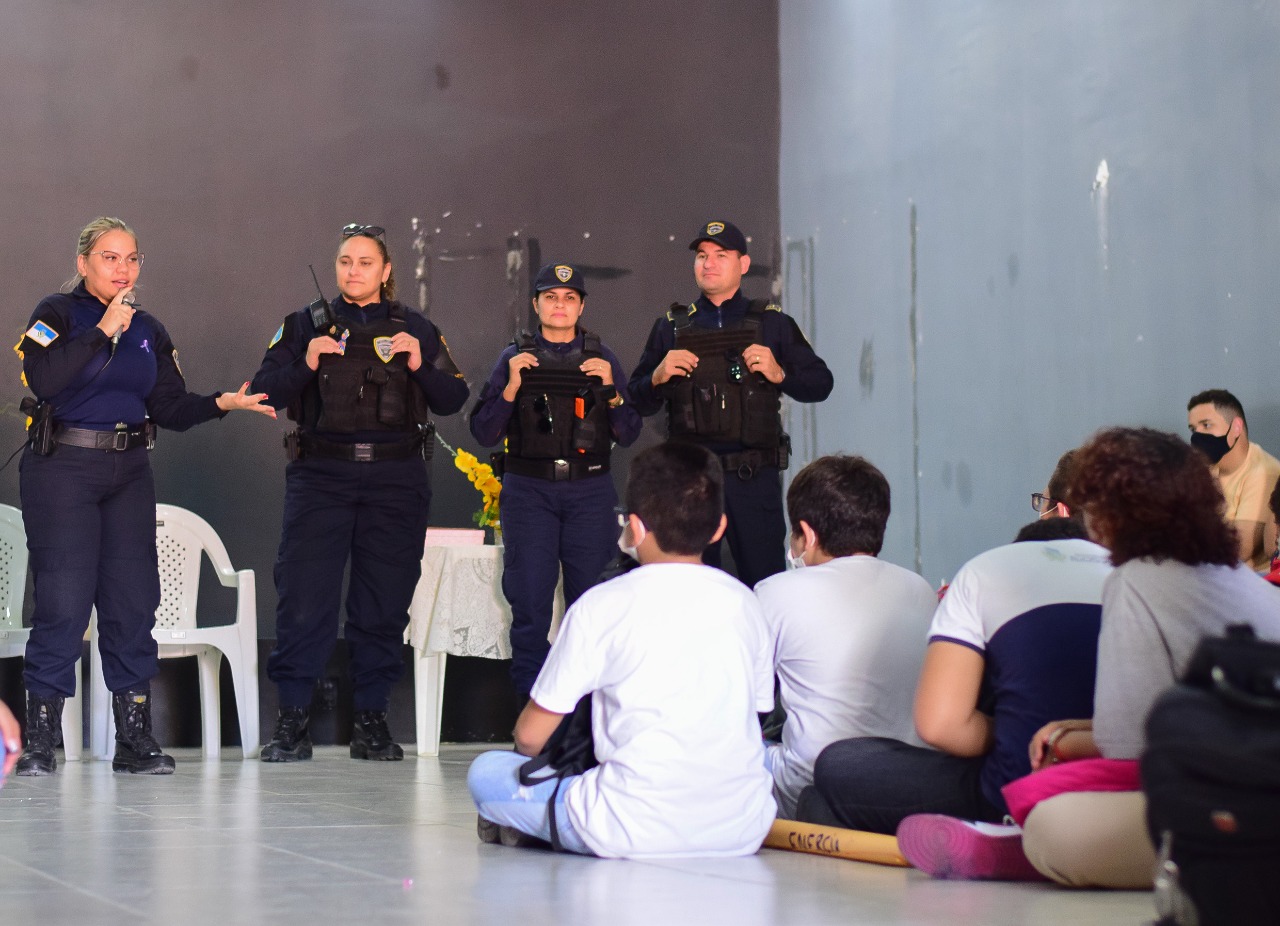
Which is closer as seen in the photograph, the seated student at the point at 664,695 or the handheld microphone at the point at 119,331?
the seated student at the point at 664,695

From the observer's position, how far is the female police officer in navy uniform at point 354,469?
4.94 meters

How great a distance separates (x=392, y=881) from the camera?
231cm

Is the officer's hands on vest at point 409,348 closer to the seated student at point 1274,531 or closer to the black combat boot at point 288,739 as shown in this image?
the black combat boot at point 288,739

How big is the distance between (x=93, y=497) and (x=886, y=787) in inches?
107

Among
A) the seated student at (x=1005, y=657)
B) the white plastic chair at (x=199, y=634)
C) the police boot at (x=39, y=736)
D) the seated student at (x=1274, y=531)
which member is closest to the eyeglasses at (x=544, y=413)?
the white plastic chair at (x=199, y=634)

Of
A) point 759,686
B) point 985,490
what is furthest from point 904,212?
point 759,686

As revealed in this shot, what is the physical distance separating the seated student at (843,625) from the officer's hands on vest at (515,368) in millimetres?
2058

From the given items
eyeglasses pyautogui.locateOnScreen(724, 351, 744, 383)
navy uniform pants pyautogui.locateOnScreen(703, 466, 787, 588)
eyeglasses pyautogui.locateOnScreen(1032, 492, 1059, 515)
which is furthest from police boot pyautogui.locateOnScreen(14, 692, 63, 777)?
eyeglasses pyautogui.locateOnScreen(1032, 492, 1059, 515)

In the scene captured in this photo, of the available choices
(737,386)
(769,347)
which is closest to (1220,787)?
(737,386)

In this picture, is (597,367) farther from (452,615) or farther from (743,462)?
(452,615)

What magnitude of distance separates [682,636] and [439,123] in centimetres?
433

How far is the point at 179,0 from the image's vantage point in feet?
20.4

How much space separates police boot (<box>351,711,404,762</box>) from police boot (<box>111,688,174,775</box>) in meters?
0.76

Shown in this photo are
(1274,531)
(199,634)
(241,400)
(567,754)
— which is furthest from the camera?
(199,634)
